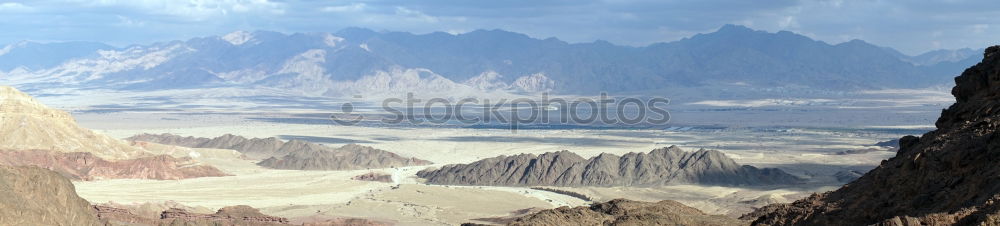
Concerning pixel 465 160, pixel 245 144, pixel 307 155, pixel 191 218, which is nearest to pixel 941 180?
pixel 191 218

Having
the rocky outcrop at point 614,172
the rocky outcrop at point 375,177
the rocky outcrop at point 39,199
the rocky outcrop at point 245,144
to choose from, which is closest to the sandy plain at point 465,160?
the rocky outcrop at point 375,177

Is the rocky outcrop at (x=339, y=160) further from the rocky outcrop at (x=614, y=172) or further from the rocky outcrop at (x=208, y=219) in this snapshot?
the rocky outcrop at (x=208, y=219)

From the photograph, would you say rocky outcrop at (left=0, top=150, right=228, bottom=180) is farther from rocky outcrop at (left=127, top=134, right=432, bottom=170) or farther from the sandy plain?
rocky outcrop at (left=127, top=134, right=432, bottom=170)

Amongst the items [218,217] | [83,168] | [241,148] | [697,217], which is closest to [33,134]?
[83,168]

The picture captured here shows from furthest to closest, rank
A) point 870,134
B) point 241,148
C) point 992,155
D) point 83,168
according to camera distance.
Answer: point 870,134
point 241,148
point 83,168
point 992,155

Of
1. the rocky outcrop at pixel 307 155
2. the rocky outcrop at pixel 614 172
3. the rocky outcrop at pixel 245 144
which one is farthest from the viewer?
the rocky outcrop at pixel 245 144

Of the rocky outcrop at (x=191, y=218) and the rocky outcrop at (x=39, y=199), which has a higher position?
the rocky outcrop at (x=39, y=199)

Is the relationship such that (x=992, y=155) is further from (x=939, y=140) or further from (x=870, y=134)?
(x=870, y=134)
